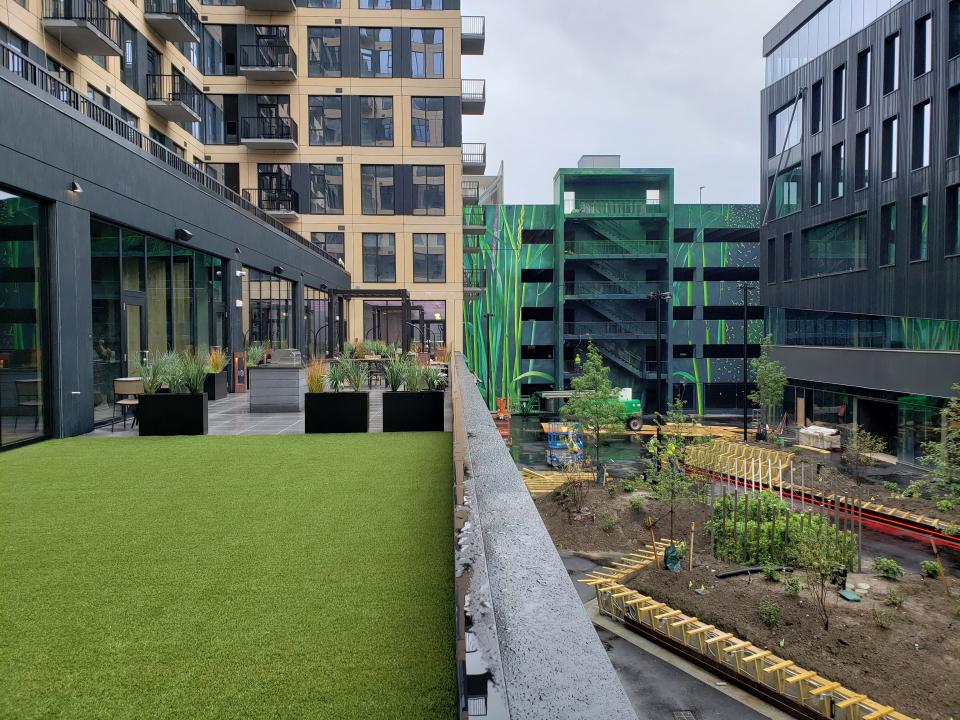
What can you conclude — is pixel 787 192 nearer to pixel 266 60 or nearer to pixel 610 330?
pixel 610 330

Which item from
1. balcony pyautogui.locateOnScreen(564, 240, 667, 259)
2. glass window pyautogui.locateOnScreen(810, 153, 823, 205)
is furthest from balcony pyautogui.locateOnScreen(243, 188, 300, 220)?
glass window pyautogui.locateOnScreen(810, 153, 823, 205)

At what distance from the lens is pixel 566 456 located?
38.5 metres

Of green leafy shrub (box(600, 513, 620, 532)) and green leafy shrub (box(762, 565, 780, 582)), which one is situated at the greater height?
green leafy shrub (box(762, 565, 780, 582))

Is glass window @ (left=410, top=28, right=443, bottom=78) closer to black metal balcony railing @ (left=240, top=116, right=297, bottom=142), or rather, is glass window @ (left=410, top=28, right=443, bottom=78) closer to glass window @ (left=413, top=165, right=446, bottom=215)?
glass window @ (left=413, top=165, right=446, bottom=215)

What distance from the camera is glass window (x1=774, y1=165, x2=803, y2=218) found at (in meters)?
40.7

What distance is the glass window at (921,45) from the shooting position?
95.5 feet

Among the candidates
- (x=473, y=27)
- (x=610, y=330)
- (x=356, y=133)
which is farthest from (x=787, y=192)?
(x=356, y=133)

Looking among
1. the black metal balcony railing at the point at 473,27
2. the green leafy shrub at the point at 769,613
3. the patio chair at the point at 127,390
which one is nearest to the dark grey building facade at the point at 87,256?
the patio chair at the point at 127,390

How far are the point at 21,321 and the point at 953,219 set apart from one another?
30249 millimetres

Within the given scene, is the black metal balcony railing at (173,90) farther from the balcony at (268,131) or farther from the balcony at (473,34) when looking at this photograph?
the balcony at (473,34)

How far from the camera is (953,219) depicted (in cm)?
2689

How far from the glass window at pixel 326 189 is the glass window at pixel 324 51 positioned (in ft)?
17.6

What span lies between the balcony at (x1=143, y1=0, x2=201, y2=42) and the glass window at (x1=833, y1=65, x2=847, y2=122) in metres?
31.5

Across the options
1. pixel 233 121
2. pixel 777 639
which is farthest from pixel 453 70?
pixel 777 639
